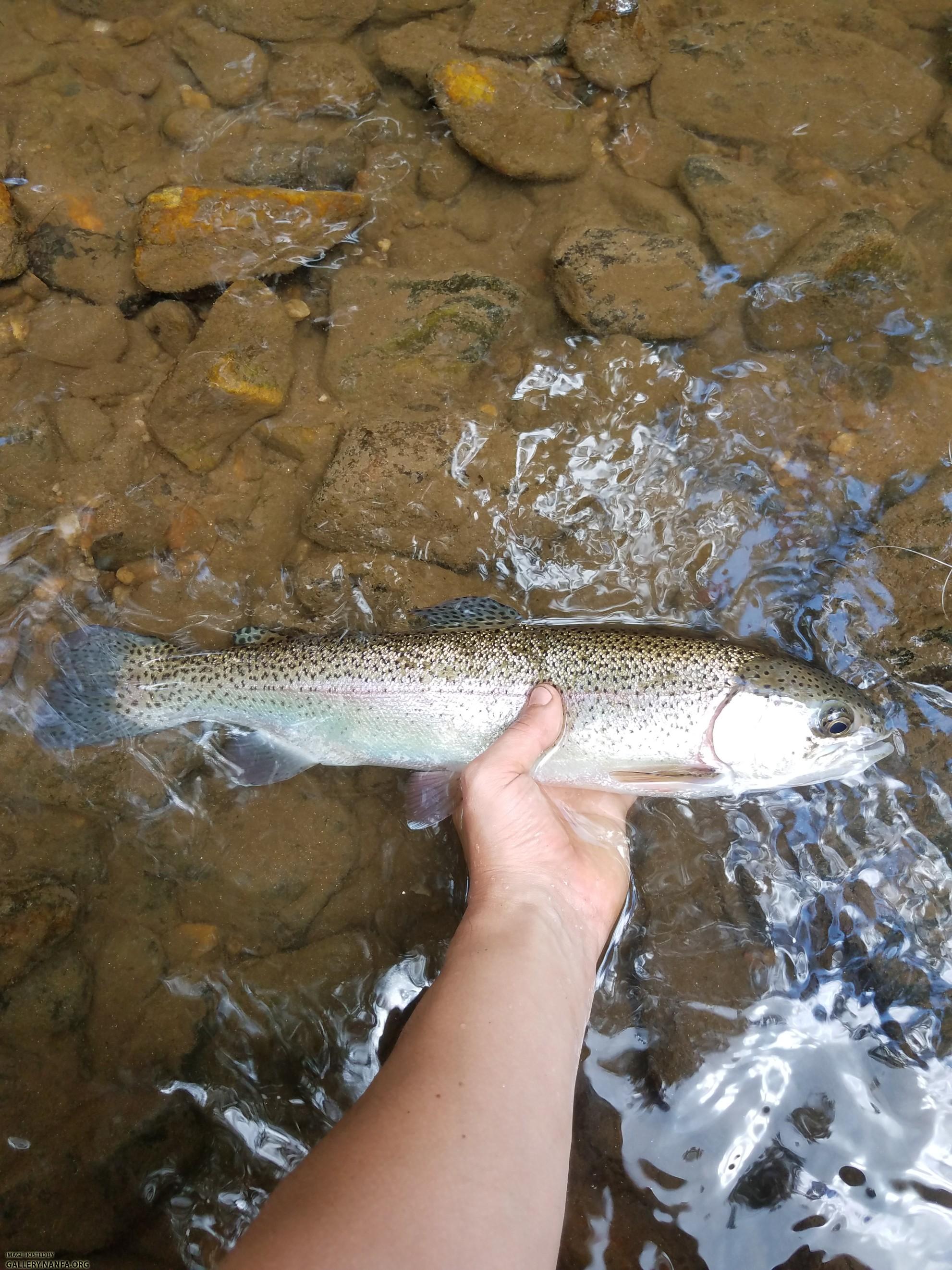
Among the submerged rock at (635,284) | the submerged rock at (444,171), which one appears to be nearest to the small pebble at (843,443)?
the submerged rock at (635,284)

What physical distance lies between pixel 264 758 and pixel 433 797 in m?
0.91

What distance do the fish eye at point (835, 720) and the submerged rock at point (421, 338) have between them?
2658 mm

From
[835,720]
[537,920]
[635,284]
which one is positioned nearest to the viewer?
[537,920]

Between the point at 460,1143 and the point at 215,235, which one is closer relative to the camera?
the point at 460,1143

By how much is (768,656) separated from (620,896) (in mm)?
1359

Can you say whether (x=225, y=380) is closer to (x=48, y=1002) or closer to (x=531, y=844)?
(x=531, y=844)

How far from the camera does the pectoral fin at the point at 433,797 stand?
12.4ft

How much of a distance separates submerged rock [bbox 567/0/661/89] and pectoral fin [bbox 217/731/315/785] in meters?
4.66

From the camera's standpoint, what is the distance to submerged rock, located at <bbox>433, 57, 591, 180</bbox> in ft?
15.5

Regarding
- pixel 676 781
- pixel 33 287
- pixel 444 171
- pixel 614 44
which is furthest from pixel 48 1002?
pixel 614 44

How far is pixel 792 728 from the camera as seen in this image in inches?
137

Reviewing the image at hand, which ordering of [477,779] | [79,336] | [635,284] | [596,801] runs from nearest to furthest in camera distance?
1. [477,779]
2. [596,801]
3. [635,284]
4. [79,336]

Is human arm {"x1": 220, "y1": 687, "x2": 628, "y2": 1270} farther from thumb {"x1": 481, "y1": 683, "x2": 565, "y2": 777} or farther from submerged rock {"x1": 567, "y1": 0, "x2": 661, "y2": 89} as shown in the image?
submerged rock {"x1": 567, "y1": 0, "x2": 661, "y2": 89}

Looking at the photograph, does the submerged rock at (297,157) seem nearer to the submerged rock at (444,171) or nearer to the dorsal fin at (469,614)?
the submerged rock at (444,171)
